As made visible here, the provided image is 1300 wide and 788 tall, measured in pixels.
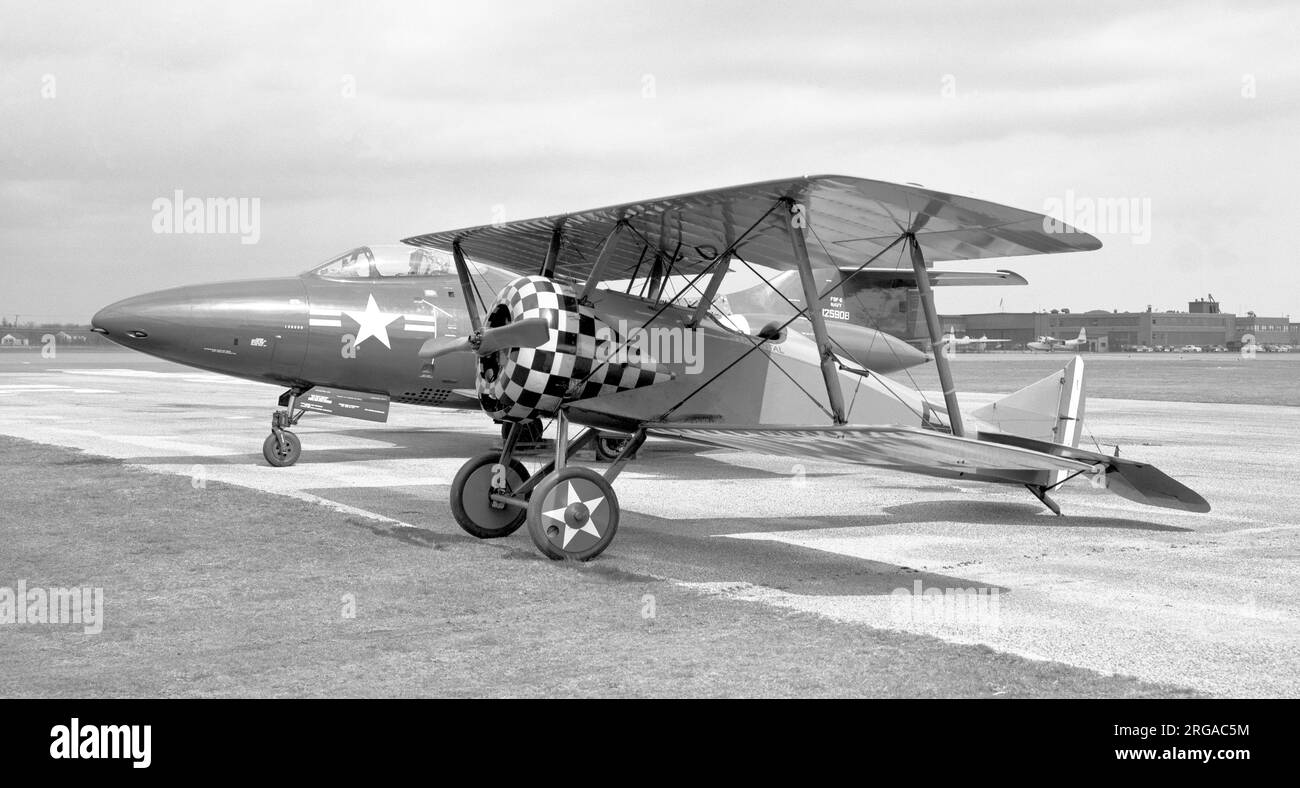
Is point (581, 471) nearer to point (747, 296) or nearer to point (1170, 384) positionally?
point (747, 296)

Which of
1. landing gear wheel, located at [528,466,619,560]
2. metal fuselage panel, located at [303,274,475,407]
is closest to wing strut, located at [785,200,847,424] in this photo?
landing gear wheel, located at [528,466,619,560]

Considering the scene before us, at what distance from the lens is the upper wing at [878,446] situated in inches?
280

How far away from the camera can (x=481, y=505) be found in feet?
31.1

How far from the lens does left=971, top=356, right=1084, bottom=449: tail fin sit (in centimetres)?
1161

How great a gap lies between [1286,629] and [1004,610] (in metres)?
1.51

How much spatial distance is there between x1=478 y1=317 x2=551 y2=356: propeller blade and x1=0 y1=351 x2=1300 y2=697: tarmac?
169 centimetres

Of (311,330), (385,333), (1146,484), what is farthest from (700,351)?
(311,330)

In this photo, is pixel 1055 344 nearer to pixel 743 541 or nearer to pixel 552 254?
pixel 743 541

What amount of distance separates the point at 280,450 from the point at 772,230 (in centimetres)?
798

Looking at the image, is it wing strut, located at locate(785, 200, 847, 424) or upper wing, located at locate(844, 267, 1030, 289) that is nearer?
wing strut, located at locate(785, 200, 847, 424)

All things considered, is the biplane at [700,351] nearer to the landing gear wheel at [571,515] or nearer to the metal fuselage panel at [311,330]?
the landing gear wheel at [571,515]
